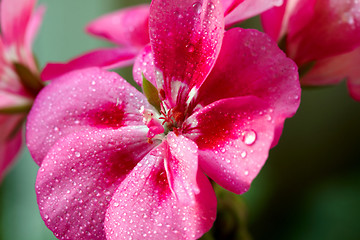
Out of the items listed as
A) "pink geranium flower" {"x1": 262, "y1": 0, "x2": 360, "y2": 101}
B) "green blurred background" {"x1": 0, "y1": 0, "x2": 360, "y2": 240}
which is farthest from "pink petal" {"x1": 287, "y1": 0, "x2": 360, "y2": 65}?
"green blurred background" {"x1": 0, "y1": 0, "x2": 360, "y2": 240}

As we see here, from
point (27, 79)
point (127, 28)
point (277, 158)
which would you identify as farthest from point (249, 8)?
point (277, 158)

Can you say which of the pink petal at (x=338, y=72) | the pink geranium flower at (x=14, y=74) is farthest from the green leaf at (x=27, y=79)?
the pink petal at (x=338, y=72)

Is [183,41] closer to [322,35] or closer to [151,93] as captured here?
[151,93]

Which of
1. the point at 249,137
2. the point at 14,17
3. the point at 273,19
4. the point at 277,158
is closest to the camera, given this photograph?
the point at 249,137

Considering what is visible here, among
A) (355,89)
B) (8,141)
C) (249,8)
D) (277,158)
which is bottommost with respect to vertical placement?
(277,158)

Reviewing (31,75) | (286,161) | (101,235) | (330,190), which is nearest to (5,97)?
(31,75)

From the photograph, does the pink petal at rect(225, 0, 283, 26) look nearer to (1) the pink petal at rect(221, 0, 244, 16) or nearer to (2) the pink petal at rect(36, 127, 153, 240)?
(1) the pink petal at rect(221, 0, 244, 16)

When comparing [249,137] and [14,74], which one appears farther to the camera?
[14,74]
